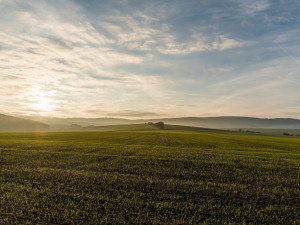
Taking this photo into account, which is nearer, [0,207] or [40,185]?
[0,207]

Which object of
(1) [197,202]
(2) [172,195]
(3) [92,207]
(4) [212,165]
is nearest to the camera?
(3) [92,207]

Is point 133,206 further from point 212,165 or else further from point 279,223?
point 212,165

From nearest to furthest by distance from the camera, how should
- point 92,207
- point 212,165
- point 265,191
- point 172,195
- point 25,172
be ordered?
point 92,207
point 172,195
point 265,191
point 25,172
point 212,165

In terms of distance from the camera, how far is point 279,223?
6.84 metres

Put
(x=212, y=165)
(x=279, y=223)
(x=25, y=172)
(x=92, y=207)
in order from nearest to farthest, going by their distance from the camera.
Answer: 1. (x=279, y=223)
2. (x=92, y=207)
3. (x=25, y=172)
4. (x=212, y=165)

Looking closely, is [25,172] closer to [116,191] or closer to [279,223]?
[116,191]

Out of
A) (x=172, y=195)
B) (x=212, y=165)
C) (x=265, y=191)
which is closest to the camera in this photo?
(x=172, y=195)

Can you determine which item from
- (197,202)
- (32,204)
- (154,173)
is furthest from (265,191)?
(32,204)

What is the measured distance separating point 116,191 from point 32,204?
158 inches

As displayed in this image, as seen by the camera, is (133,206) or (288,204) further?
(288,204)

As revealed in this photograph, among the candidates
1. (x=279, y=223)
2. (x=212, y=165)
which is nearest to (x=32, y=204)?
(x=279, y=223)

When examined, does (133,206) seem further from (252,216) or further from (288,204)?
(288,204)

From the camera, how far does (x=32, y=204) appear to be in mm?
7719

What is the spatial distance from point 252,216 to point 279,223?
38.6 inches
